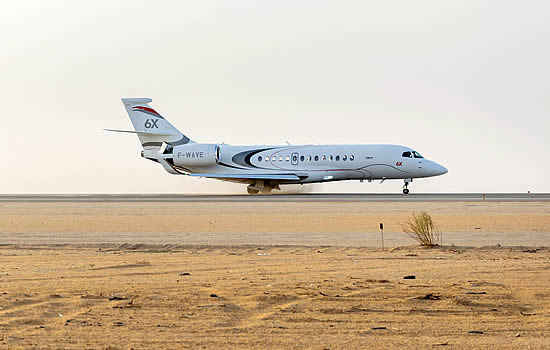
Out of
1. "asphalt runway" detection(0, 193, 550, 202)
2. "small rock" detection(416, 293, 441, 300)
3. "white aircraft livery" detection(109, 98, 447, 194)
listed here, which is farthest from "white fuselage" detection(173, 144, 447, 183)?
"small rock" detection(416, 293, 441, 300)

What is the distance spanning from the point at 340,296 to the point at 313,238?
1184 centimetres

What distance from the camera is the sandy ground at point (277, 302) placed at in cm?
973

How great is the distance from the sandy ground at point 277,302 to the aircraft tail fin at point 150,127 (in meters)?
44.9

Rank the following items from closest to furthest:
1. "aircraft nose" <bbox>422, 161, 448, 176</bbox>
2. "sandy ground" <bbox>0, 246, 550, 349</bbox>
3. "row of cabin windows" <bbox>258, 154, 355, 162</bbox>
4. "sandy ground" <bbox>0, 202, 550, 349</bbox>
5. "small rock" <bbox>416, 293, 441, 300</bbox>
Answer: "sandy ground" <bbox>0, 246, 550, 349</bbox>, "sandy ground" <bbox>0, 202, 550, 349</bbox>, "small rock" <bbox>416, 293, 441, 300</bbox>, "aircraft nose" <bbox>422, 161, 448, 176</bbox>, "row of cabin windows" <bbox>258, 154, 355, 162</bbox>

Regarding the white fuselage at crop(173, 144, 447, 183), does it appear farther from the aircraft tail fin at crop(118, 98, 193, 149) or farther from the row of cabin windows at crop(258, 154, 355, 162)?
the aircraft tail fin at crop(118, 98, 193, 149)

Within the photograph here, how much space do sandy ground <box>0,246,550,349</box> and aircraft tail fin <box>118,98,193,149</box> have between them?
44876mm

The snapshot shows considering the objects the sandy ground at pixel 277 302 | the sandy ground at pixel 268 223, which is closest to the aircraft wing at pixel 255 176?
the sandy ground at pixel 268 223

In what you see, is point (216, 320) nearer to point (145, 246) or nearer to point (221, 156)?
point (145, 246)

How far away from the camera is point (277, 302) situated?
39.2 feet

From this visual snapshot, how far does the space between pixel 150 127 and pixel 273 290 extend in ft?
168

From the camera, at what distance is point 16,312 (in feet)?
36.5

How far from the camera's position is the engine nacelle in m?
59.5

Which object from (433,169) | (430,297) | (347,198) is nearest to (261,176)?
(347,198)

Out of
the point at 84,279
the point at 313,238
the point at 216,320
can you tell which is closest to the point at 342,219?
the point at 313,238
